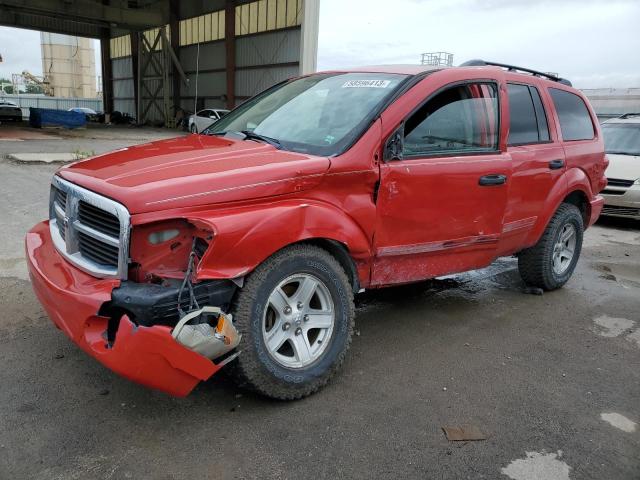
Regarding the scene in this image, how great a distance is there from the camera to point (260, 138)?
3.46 meters

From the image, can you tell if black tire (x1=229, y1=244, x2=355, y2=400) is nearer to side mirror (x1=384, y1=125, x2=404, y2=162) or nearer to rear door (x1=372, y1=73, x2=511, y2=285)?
rear door (x1=372, y1=73, x2=511, y2=285)

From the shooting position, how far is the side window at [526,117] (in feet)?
13.6

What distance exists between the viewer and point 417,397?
3.04 m

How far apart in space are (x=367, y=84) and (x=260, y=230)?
1.55 m

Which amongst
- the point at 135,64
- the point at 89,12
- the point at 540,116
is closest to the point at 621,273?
the point at 540,116

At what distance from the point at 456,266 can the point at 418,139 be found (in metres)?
1.02

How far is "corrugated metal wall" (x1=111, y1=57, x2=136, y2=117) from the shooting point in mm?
38125

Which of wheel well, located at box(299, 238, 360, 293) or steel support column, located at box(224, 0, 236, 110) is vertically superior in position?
steel support column, located at box(224, 0, 236, 110)

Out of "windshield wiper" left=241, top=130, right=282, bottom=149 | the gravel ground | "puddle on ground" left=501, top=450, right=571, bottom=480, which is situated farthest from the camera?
the gravel ground

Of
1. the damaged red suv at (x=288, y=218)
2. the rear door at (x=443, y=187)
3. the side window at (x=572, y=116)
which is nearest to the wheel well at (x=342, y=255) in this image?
the damaged red suv at (x=288, y=218)

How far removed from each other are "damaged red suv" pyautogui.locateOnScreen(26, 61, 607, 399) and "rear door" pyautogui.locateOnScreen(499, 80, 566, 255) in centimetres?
2

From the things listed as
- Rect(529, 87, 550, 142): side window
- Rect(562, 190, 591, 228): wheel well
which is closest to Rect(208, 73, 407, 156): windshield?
Rect(529, 87, 550, 142): side window

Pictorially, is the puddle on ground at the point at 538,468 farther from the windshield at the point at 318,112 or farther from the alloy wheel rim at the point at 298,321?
the windshield at the point at 318,112

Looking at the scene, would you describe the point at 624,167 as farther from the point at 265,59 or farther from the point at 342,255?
the point at 265,59
